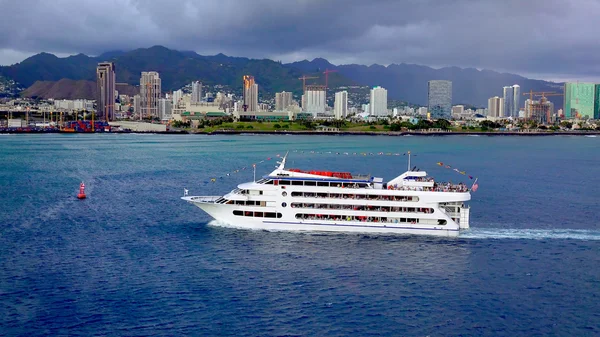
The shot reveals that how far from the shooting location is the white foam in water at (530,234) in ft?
94.7

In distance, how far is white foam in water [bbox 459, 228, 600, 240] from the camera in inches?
1136

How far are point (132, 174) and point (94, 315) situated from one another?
36150 mm

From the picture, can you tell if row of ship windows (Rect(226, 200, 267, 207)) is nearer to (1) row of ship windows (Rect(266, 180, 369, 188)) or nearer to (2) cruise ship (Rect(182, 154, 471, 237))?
(2) cruise ship (Rect(182, 154, 471, 237))

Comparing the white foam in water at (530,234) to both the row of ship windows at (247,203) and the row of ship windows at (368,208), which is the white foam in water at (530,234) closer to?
the row of ship windows at (368,208)

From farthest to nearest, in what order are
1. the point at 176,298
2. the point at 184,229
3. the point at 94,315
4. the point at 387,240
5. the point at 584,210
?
1. the point at 584,210
2. the point at 184,229
3. the point at 387,240
4. the point at 176,298
5. the point at 94,315

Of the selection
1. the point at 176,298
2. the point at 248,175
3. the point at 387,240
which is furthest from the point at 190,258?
the point at 248,175

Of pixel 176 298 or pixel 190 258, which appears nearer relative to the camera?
pixel 176 298

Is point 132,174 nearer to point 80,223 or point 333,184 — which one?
point 80,223

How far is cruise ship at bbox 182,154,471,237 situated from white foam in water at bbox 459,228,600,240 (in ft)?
3.14

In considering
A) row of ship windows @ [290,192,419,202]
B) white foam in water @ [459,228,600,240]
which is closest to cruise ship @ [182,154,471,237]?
row of ship windows @ [290,192,419,202]

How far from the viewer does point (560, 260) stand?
2514 centimetres

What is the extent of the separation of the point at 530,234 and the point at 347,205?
8.59 metres

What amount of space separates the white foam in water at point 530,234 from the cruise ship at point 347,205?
3.14 ft

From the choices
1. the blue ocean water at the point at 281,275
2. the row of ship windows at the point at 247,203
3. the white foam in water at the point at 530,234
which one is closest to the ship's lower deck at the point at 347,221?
the row of ship windows at the point at 247,203
